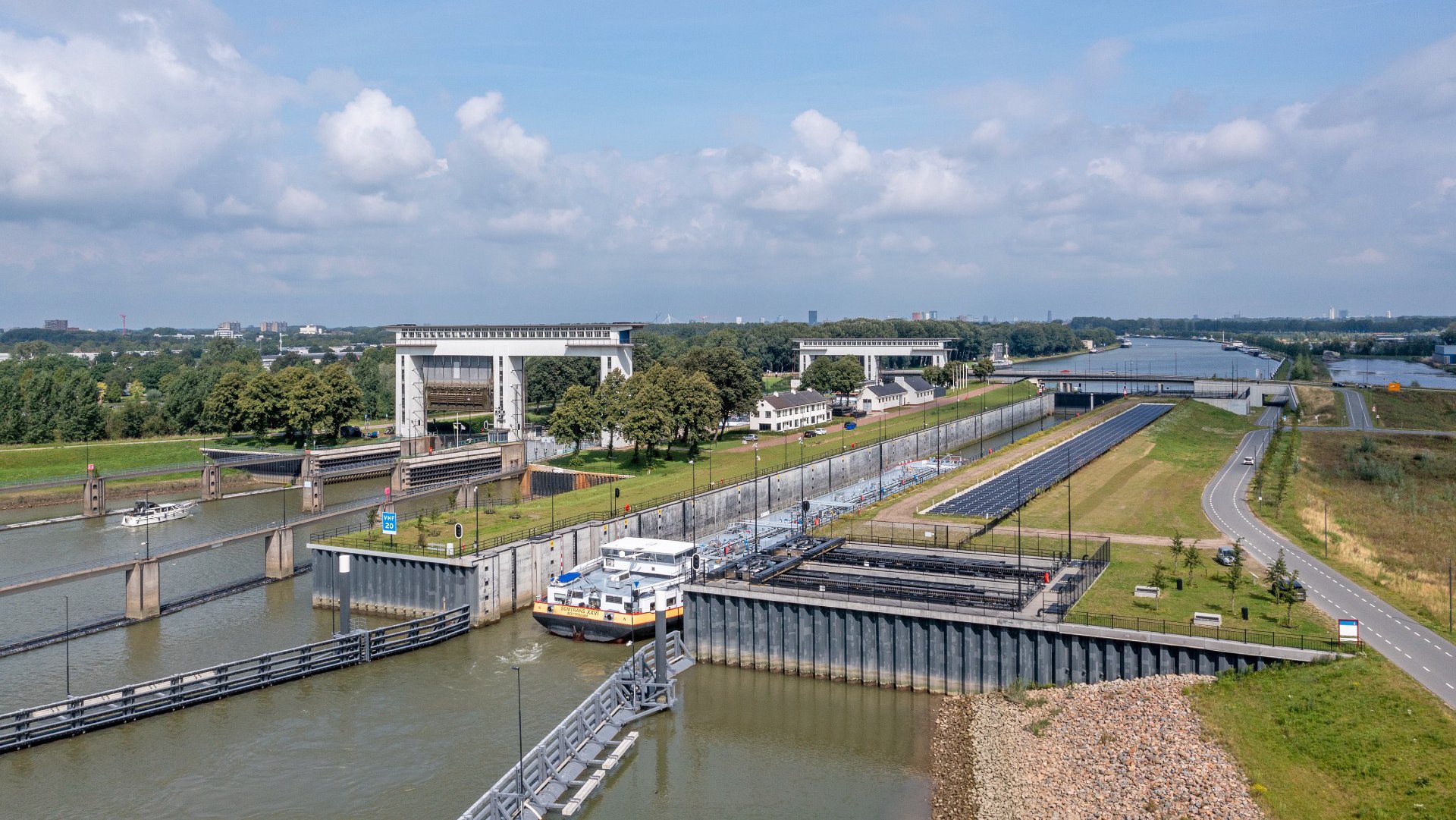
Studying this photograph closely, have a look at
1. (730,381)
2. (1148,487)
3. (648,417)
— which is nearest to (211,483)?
(648,417)

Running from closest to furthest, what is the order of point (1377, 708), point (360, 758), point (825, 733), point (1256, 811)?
point (1256, 811)
point (1377, 708)
point (360, 758)
point (825, 733)

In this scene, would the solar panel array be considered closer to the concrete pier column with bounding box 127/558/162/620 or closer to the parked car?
the parked car

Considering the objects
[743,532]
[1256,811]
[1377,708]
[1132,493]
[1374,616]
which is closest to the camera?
[1256,811]

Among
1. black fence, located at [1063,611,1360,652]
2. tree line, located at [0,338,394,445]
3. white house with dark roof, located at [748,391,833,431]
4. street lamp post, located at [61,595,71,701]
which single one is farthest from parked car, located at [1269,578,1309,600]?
tree line, located at [0,338,394,445]

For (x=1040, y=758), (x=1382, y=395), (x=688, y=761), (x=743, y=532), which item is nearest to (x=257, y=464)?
(x=743, y=532)

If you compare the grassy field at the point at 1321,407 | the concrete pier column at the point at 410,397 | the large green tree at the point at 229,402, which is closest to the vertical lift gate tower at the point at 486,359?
the concrete pier column at the point at 410,397

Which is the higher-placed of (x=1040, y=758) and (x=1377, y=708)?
(x=1377, y=708)

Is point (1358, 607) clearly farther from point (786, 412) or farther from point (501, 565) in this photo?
point (786, 412)

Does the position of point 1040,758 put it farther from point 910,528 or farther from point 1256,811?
point 910,528
